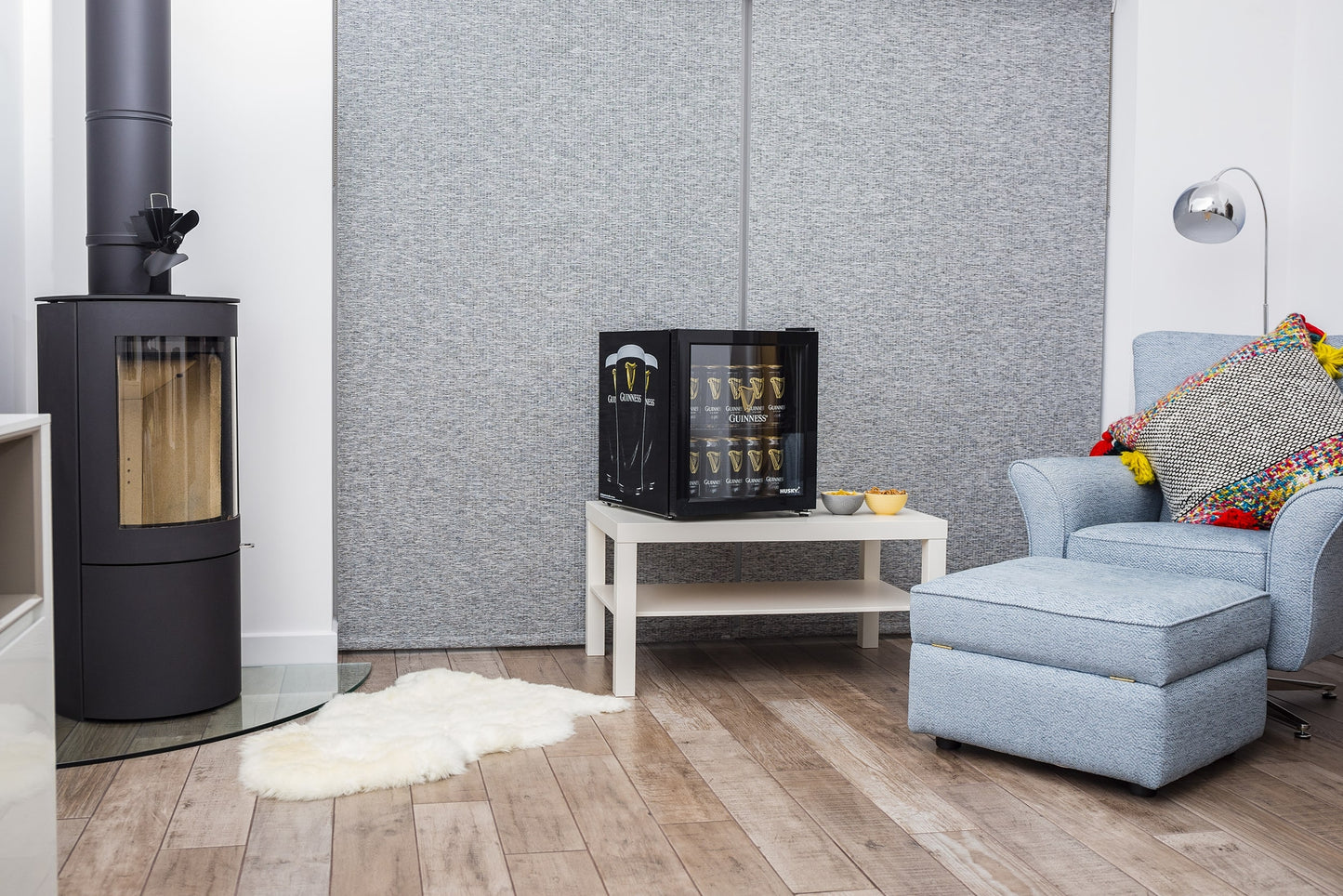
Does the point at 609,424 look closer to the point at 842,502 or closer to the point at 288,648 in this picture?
the point at 842,502

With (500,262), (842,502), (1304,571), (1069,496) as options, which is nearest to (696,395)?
(842,502)

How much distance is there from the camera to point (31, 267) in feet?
9.57

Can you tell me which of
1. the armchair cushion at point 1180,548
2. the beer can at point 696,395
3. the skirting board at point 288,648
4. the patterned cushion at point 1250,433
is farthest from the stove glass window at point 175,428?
the patterned cushion at point 1250,433

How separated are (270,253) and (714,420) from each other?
127cm

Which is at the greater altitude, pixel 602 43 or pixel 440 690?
pixel 602 43

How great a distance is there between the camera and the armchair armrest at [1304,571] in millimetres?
2473

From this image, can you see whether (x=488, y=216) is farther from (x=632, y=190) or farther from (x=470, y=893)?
(x=470, y=893)

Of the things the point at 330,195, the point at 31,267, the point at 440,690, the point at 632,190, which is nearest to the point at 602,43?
the point at 632,190

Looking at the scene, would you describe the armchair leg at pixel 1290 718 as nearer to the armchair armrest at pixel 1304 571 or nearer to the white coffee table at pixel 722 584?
the armchair armrest at pixel 1304 571

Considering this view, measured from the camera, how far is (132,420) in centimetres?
261

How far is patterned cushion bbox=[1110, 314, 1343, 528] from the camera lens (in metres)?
2.78

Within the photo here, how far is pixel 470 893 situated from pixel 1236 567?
1.80 m

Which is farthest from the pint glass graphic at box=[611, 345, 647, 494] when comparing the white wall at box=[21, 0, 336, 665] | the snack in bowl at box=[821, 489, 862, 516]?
the white wall at box=[21, 0, 336, 665]

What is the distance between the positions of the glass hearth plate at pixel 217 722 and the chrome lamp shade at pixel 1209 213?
261 centimetres
